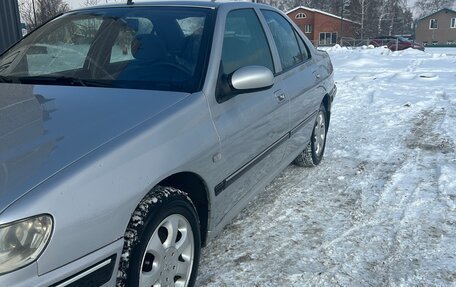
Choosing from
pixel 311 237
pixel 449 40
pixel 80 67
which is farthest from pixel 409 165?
pixel 449 40

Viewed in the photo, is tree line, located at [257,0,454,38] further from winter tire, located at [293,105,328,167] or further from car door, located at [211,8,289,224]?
car door, located at [211,8,289,224]

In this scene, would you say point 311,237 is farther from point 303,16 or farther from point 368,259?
point 303,16

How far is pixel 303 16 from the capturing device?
60.1 m

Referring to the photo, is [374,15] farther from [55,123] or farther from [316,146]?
[55,123]

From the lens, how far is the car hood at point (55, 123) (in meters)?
1.81

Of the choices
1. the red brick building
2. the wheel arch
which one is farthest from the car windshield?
the red brick building

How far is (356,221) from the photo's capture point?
3.60m

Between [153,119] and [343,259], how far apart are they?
1571mm

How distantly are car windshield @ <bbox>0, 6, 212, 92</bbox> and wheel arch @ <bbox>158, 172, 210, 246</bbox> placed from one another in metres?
0.50

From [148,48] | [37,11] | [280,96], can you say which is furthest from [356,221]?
[37,11]

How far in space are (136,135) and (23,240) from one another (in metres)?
0.67

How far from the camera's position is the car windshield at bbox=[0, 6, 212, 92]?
9.07ft

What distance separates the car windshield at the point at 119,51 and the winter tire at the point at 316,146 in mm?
2083

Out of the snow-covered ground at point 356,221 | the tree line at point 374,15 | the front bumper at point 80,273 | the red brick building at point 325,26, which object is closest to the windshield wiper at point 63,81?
the front bumper at point 80,273
